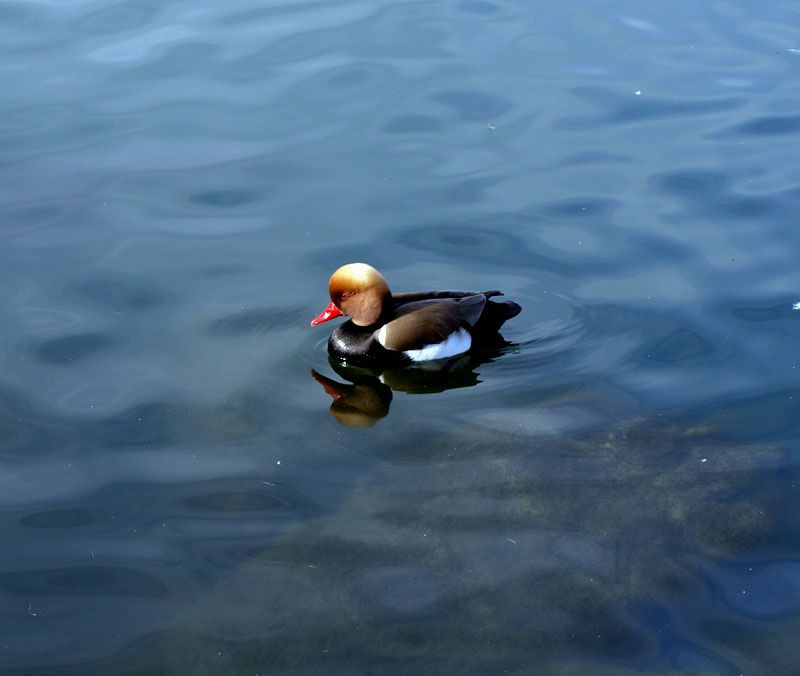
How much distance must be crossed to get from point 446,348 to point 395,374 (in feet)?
1.15

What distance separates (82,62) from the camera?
1098 centimetres

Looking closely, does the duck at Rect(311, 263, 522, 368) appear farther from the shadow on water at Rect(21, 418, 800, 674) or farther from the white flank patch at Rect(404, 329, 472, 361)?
the shadow on water at Rect(21, 418, 800, 674)

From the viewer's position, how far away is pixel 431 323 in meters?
7.20

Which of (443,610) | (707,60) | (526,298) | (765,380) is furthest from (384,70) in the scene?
(443,610)

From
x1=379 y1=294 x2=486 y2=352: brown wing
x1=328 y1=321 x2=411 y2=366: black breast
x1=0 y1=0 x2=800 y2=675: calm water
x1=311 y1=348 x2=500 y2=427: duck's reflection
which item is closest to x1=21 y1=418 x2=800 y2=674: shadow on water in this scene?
x1=0 y1=0 x2=800 y2=675: calm water

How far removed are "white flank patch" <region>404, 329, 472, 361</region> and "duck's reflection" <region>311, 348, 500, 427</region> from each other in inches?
2.6

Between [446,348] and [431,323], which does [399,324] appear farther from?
[446,348]

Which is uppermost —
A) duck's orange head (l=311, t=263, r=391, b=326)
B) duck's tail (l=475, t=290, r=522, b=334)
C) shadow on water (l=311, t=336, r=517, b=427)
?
duck's orange head (l=311, t=263, r=391, b=326)

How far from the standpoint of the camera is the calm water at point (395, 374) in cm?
509

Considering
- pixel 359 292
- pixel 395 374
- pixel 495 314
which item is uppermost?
pixel 359 292

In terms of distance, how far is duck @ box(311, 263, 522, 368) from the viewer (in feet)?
23.6

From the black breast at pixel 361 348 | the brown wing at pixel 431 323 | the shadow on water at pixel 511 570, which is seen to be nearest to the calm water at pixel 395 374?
the shadow on water at pixel 511 570

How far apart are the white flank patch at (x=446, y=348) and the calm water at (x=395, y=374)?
18 centimetres

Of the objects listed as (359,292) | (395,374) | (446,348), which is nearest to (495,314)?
(446,348)
